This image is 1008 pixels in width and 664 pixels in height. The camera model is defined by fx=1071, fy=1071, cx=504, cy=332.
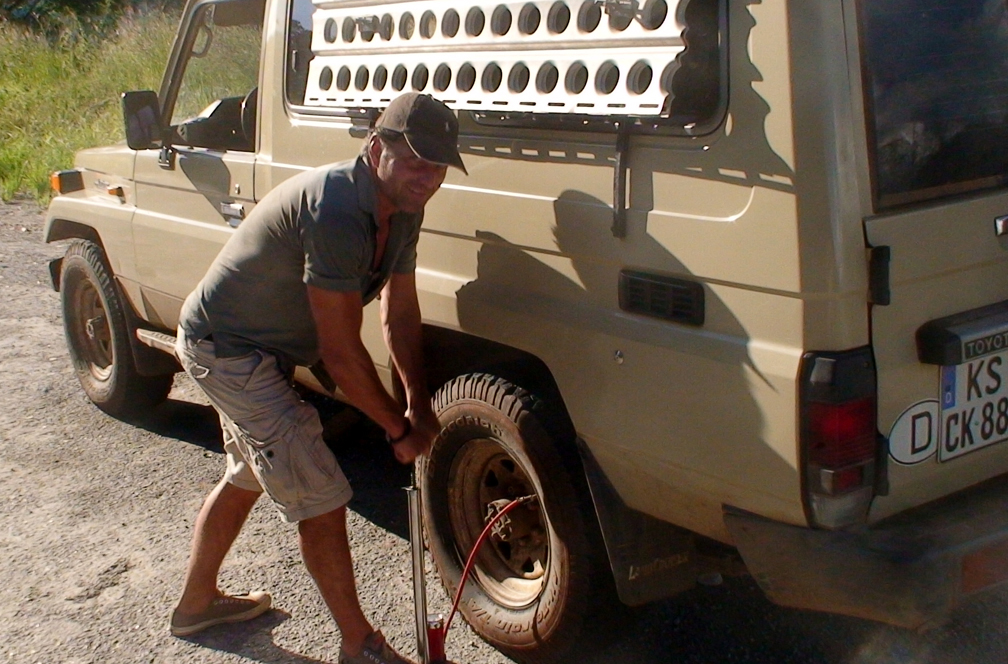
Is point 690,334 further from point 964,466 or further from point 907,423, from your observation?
point 964,466

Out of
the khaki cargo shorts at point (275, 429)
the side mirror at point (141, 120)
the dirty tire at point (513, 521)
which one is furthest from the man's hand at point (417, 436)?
the side mirror at point (141, 120)

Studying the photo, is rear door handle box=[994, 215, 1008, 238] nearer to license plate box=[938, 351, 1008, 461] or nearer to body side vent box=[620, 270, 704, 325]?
license plate box=[938, 351, 1008, 461]

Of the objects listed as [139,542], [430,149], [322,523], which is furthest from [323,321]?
[139,542]

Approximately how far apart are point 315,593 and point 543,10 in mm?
2171

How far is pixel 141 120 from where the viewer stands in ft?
14.5

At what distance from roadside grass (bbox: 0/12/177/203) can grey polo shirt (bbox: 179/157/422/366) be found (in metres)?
8.56

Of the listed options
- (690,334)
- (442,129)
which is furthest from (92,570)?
(690,334)

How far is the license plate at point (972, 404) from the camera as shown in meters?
2.52

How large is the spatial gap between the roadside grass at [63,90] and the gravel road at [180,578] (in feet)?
21.3

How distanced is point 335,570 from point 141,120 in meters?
2.26

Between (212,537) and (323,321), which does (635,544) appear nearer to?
(323,321)

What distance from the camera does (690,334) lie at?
2.53 meters

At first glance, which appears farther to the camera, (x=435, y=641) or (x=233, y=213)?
(x=233, y=213)

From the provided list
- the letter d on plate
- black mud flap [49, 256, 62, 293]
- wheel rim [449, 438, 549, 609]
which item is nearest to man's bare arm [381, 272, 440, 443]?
wheel rim [449, 438, 549, 609]
